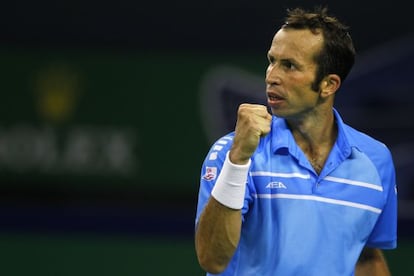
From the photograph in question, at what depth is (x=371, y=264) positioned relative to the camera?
431 centimetres

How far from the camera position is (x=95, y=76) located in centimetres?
768

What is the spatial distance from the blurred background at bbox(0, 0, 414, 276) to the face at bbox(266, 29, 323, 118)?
351 cm

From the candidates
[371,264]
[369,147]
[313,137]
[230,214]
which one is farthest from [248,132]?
[371,264]

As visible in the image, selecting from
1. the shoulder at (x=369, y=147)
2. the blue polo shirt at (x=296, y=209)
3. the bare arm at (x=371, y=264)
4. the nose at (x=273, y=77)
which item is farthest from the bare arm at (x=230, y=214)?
the bare arm at (x=371, y=264)

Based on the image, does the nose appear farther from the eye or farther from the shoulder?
the shoulder

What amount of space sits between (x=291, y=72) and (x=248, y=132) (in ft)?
1.45

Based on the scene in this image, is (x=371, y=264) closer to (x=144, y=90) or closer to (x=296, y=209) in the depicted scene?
(x=296, y=209)

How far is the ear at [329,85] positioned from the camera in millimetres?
4086

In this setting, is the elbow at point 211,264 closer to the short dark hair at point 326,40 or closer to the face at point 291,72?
the face at point 291,72

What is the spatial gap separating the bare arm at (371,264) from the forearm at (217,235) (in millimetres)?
797

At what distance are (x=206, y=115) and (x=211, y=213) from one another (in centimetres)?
399

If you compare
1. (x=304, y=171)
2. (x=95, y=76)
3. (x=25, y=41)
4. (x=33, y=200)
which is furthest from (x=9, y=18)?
(x=304, y=171)

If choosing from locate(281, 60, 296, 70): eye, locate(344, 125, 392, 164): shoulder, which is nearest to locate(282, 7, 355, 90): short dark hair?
locate(281, 60, 296, 70): eye

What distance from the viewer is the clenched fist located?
364cm
